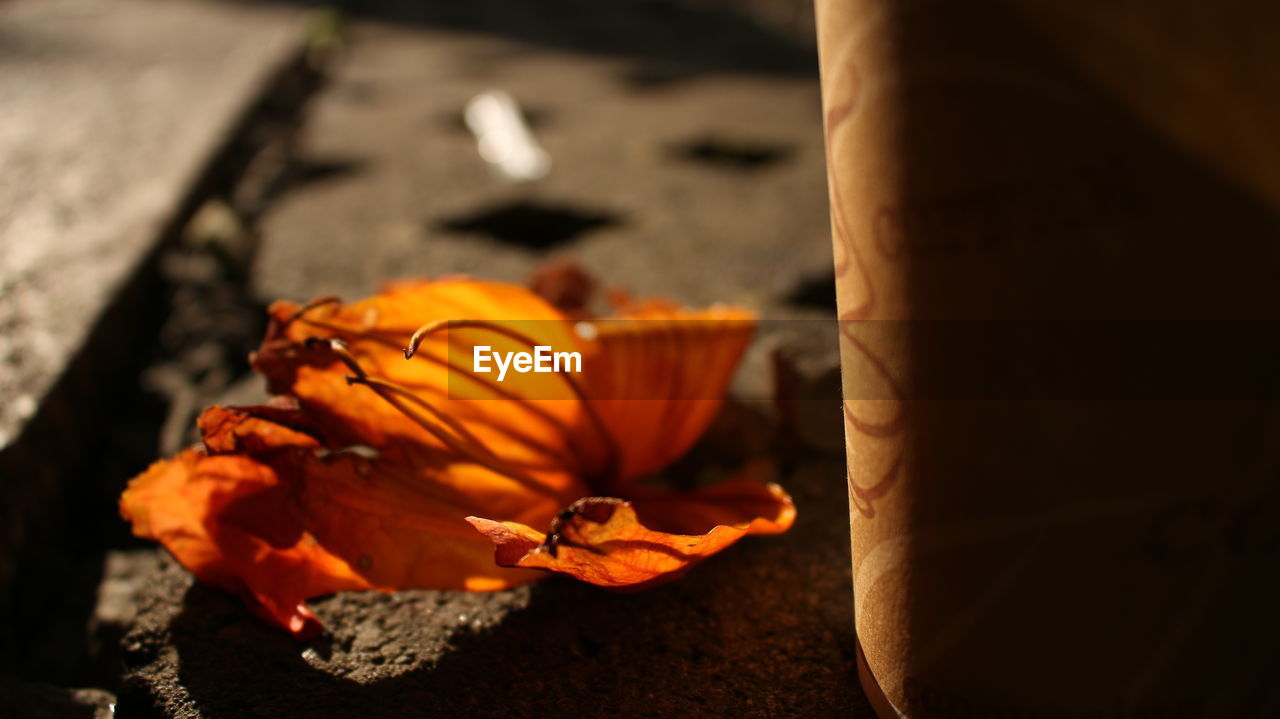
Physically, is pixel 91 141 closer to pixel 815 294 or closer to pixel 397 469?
pixel 815 294

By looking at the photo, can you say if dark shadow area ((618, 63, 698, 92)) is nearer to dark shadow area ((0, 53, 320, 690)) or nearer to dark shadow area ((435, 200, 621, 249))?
dark shadow area ((435, 200, 621, 249))

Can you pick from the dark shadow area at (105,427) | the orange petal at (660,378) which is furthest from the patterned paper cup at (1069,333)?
the dark shadow area at (105,427)

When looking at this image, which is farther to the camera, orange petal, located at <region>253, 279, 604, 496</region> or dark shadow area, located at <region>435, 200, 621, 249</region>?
dark shadow area, located at <region>435, 200, 621, 249</region>

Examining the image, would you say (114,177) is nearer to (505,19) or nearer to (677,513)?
(677,513)

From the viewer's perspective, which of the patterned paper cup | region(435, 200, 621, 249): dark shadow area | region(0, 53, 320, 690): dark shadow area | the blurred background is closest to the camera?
the patterned paper cup

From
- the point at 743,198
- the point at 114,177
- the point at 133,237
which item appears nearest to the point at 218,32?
the point at 114,177

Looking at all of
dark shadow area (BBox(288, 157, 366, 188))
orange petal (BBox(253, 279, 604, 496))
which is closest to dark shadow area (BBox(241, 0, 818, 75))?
dark shadow area (BBox(288, 157, 366, 188))
